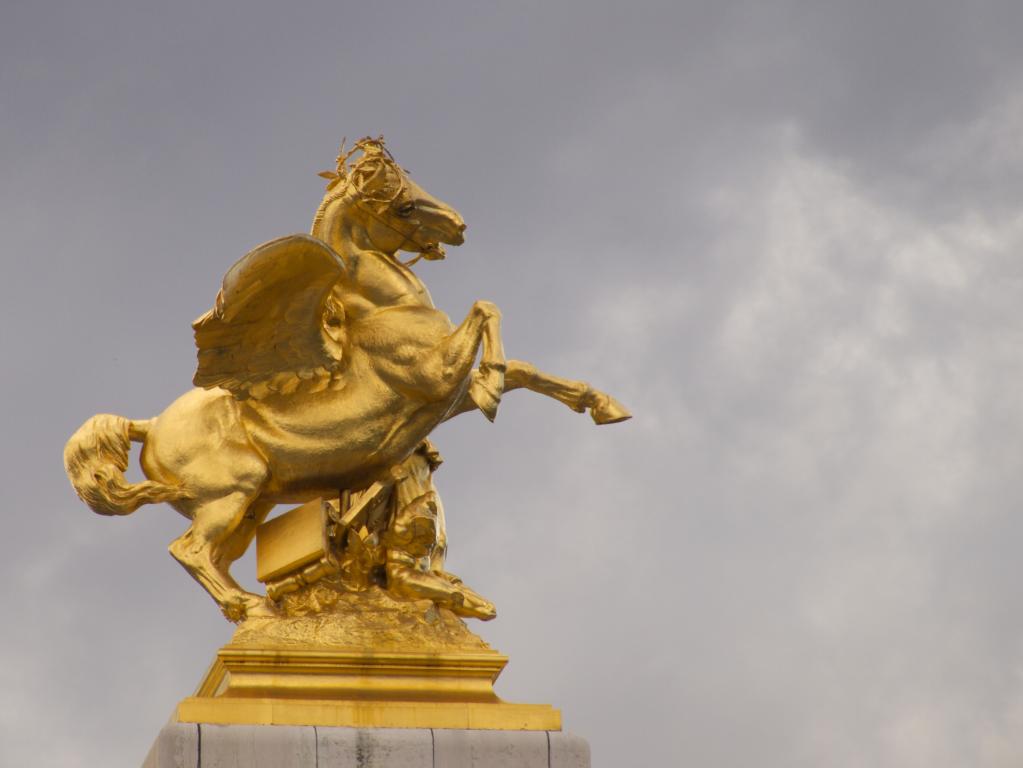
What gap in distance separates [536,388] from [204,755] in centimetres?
270

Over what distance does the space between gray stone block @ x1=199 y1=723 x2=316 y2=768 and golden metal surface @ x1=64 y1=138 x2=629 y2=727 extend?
440 millimetres

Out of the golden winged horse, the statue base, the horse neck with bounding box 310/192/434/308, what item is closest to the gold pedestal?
the statue base

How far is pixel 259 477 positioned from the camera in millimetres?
10969

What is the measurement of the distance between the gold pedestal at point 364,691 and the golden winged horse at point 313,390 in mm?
375

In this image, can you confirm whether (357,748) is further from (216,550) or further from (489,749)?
(216,550)

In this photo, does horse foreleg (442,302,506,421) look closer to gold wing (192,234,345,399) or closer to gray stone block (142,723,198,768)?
gold wing (192,234,345,399)

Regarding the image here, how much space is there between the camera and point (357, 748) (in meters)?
10.2

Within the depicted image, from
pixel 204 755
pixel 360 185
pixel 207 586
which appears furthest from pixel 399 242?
pixel 204 755

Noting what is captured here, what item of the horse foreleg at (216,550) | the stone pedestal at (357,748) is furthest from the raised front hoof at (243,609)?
the stone pedestal at (357,748)

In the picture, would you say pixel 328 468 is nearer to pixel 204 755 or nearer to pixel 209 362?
pixel 209 362

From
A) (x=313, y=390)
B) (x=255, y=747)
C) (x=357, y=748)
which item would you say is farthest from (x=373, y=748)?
(x=313, y=390)

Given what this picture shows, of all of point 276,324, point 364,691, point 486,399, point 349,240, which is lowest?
point 364,691

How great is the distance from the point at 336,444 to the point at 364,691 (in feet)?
4.16

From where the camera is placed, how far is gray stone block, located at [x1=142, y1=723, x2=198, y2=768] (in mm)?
9938
